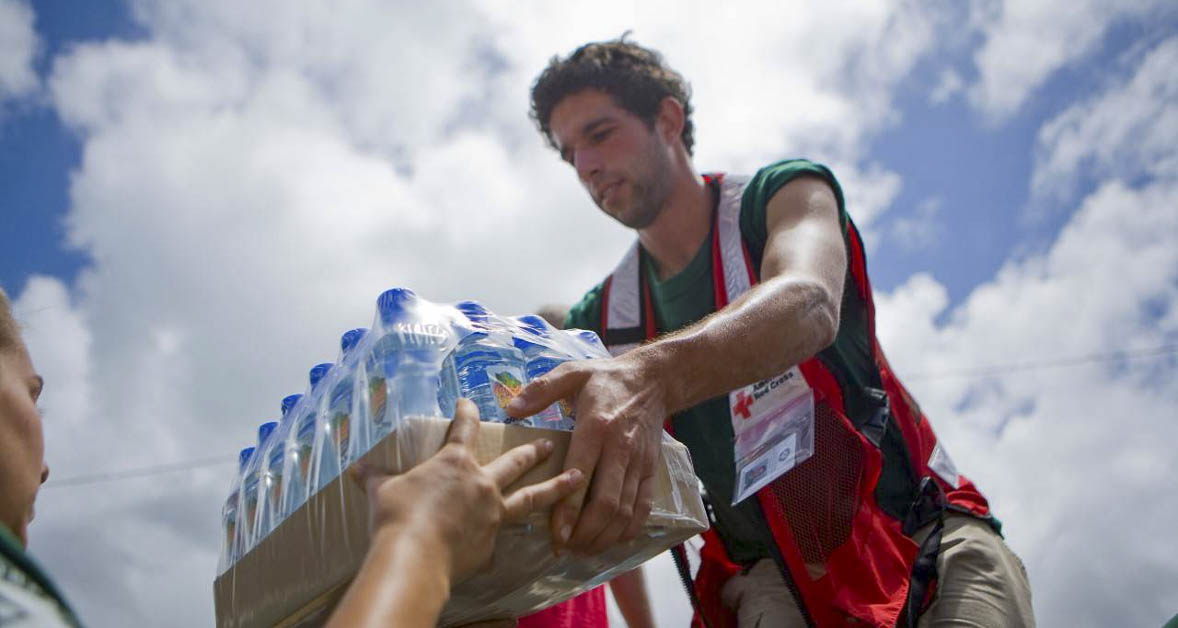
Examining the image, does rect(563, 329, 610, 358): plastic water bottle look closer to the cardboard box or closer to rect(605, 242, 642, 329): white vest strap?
the cardboard box

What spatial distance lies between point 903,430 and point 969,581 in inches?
19.3

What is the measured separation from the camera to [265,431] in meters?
2.54

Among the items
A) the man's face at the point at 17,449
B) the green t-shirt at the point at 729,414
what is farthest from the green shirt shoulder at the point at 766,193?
the man's face at the point at 17,449

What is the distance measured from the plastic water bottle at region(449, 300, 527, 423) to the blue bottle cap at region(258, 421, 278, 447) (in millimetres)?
838

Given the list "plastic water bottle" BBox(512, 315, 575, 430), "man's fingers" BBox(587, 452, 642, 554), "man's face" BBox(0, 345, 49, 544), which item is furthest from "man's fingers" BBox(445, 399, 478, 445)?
"man's face" BBox(0, 345, 49, 544)

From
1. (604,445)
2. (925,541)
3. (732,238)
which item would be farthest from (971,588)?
(604,445)

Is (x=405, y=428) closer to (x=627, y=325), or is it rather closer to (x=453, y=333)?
(x=453, y=333)

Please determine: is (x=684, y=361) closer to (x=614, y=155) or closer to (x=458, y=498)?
(x=458, y=498)

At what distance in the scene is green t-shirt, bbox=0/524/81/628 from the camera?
0.88 m

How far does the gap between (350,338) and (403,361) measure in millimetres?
506

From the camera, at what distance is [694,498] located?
77.0 inches

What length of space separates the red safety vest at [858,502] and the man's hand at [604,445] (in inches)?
41.6

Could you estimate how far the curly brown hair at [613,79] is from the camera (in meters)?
3.97

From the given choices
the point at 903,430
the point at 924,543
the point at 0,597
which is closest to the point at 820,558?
the point at 924,543
